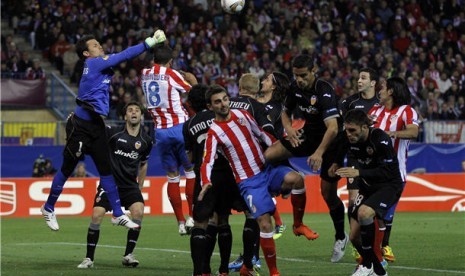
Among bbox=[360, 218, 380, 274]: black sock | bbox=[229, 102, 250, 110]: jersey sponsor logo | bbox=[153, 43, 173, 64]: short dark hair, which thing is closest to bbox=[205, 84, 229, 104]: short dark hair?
bbox=[229, 102, 250, 110]: jersey sponsor logo

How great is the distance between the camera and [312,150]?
41.8 feet

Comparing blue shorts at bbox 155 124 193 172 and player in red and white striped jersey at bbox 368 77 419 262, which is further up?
player in red and white striped jersey at bbox 368 77 419 262

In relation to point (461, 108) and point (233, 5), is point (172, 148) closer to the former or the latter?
point (233, 5)

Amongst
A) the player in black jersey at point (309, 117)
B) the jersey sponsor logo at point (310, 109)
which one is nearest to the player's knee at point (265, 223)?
the player in black jersey at point (309, 117)

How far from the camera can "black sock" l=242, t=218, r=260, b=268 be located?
11.9 m

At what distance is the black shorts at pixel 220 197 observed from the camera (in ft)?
37.6

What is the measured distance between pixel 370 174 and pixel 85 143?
422 cm

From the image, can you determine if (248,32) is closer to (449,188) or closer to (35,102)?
(35,102)

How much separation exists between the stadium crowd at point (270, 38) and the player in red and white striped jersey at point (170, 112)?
12175 mm

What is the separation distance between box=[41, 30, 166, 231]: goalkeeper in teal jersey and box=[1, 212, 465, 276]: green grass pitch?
86cm

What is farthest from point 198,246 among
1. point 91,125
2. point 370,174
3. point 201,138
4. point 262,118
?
point 91,125

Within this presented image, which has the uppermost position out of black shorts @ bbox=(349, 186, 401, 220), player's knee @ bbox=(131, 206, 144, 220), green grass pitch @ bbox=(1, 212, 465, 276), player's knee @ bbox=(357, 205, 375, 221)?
black shorts @ bbox=(349, 186, 401, 220)

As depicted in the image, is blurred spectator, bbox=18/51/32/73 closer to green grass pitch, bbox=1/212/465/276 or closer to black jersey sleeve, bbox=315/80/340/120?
green grass pitch, bbox=1/212/465/276

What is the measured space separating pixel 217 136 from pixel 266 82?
2.39 meters
